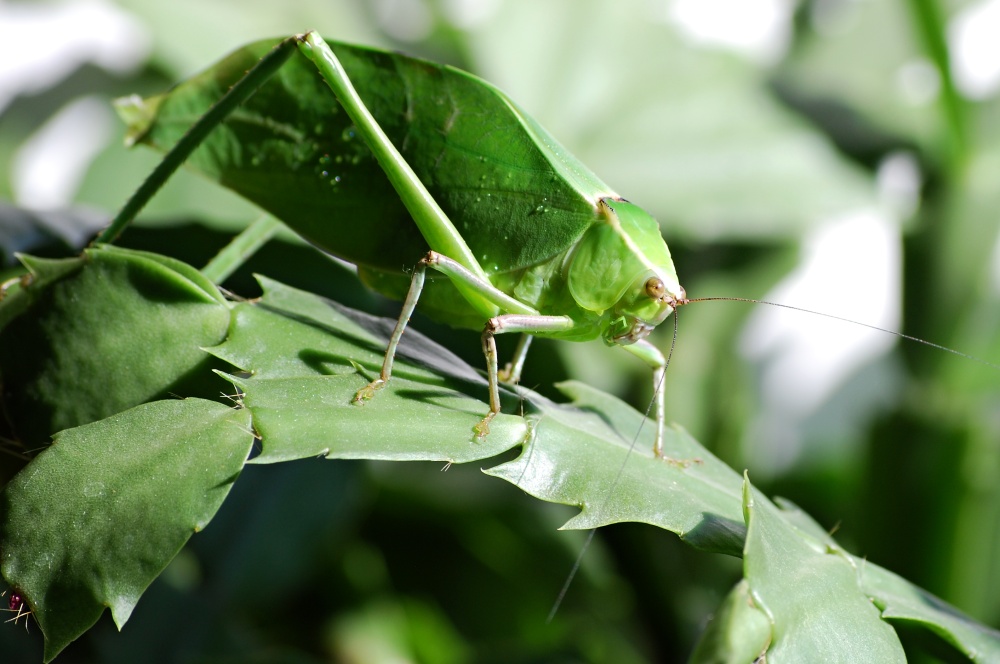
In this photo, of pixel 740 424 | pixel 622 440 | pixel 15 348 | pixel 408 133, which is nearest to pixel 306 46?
pixel 408 133

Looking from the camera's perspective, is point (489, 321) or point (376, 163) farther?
point (376, 163)

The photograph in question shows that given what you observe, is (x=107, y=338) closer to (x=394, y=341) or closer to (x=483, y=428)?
(x=394, y=341)

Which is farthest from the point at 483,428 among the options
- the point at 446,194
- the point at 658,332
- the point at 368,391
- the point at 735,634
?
the point at 658,332

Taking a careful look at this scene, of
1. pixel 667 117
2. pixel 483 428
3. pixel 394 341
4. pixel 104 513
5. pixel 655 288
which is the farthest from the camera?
pixel 667 117

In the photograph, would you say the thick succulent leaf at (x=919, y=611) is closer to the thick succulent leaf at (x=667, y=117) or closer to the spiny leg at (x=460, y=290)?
the spiny leg at (x=460, y=290)

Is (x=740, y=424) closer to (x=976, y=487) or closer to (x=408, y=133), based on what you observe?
(x=976, y=487)

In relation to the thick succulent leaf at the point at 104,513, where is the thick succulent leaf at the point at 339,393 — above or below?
above

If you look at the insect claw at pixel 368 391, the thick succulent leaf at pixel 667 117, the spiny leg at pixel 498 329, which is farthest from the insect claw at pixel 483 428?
the thick succulent leaf at pixel 667 117

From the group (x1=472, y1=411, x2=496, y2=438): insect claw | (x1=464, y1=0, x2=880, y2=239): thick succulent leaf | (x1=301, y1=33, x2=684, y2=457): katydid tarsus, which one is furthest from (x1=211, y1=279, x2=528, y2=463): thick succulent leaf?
(x1=464, y1=0, x2=880, y2=239): thick succulent leaf
